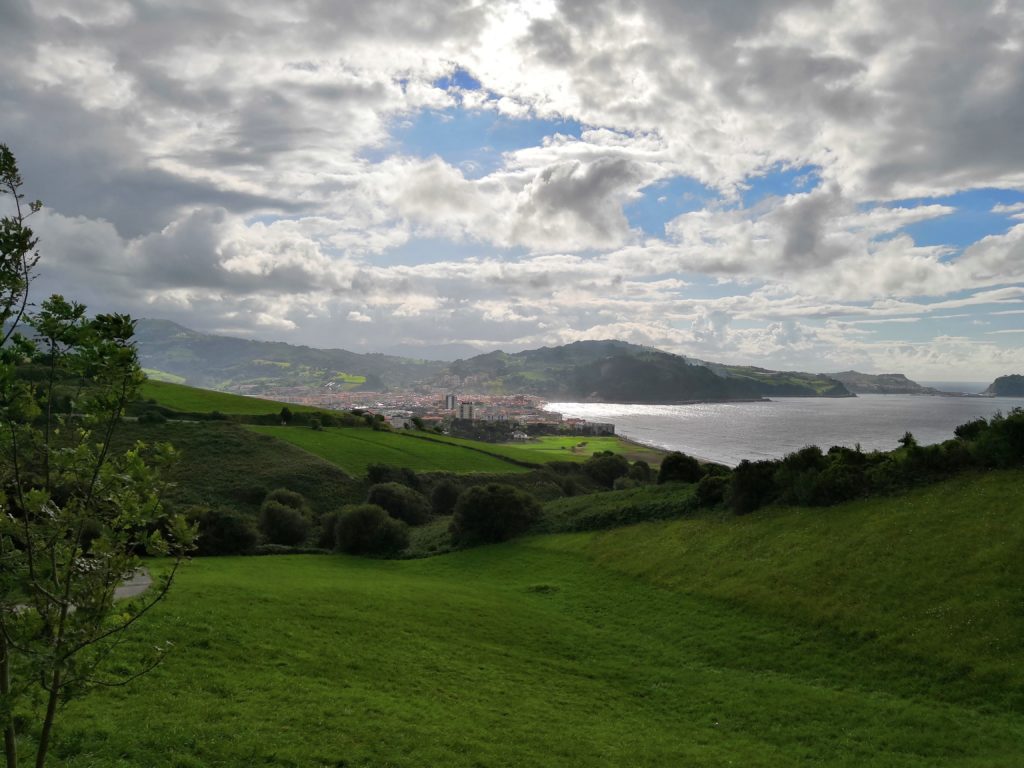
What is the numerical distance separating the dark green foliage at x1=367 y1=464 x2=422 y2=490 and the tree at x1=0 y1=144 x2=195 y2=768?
6820 cm

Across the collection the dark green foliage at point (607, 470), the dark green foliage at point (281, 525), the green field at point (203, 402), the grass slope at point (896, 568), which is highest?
the green field at point (203, 402)

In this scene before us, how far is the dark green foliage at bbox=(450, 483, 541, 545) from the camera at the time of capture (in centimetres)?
5028

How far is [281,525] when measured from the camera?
52.5 meters

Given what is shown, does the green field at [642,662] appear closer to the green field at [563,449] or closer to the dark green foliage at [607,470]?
the dark green foliage at [607,470]

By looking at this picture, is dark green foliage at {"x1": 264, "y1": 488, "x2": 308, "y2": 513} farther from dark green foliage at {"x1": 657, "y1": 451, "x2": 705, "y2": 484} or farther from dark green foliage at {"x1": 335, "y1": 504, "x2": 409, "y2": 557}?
dark green foliage at {"x1": 657, "y1": 451, "x2": 705, "y2": 484}

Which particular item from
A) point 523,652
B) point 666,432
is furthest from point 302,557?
point 666,432

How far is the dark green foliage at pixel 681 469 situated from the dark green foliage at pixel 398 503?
87.6 feet

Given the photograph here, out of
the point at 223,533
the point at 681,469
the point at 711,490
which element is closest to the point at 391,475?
the point at 223,533

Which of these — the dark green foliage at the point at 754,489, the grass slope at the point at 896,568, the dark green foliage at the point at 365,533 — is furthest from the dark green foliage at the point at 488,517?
the dark green foliage at the point at 754,489

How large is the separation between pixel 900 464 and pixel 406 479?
184ft

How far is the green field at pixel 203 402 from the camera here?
91.4 m

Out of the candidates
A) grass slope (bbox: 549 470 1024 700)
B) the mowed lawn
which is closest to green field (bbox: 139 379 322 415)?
the mowed lawn

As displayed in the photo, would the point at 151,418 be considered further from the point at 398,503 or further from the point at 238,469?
the point at 398,503

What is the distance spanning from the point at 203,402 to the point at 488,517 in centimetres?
6686
